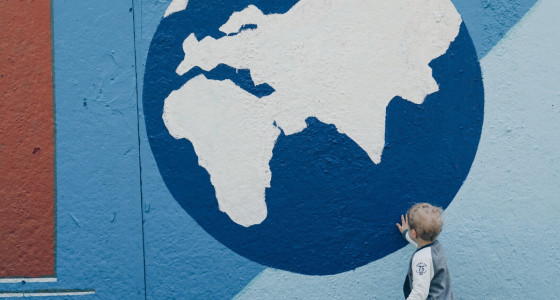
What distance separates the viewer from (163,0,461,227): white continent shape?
2.87m

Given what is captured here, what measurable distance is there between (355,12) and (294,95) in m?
0.57

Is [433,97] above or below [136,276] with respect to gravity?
above

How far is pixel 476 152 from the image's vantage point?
2877 mm

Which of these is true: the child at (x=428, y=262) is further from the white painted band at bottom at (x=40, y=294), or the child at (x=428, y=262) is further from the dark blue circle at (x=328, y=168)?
the white painted band at bottom at (x=40, y=294)

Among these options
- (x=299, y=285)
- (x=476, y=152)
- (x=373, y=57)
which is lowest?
(x=299, y=285)

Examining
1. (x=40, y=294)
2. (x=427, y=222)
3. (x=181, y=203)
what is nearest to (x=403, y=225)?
(x=427, y=222)

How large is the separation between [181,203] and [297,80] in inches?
36.9

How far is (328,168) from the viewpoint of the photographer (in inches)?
114

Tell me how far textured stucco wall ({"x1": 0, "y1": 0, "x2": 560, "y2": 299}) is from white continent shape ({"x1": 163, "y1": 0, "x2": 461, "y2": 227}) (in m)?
0.19

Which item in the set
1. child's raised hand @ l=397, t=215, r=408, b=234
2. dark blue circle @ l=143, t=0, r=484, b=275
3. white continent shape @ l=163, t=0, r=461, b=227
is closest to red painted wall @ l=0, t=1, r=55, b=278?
dark blue circle @ l=143, t=0, r=484, b=275

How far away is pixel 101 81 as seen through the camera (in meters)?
2.88

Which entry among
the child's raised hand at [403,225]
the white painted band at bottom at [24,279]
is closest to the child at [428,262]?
the child's raised hand at [403,225]

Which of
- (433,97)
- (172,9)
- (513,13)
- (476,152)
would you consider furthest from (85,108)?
(513,13)

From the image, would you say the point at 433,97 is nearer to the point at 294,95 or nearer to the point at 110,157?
the point at 294,95
